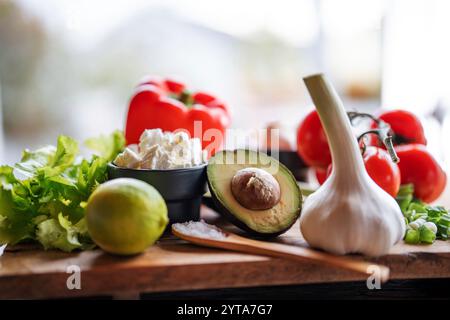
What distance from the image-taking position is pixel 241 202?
0.79 metres

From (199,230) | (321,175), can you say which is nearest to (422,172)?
(321,175)

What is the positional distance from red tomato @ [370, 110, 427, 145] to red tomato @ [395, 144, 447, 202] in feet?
0.16

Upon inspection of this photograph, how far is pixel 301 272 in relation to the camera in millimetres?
683

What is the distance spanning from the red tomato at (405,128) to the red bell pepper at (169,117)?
0.37 meters

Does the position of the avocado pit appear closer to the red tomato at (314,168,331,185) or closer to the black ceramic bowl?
the black ceramic bowl

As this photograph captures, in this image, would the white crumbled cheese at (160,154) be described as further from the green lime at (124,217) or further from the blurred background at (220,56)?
the blurred background at (220,56)

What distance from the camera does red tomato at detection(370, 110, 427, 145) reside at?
3.44ft

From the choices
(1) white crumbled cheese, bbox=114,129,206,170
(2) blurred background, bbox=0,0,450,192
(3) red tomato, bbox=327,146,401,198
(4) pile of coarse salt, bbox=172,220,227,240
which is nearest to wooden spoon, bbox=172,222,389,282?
(4) pile of coarse salt, bbox=172,220,227,240

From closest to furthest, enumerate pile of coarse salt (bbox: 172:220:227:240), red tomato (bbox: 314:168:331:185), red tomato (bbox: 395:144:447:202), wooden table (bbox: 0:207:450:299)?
wooden table (bbox: 0:207:450:299) < pile of coarse salt (bbox: 172:220:227:240) < red tomato (bbox: 395:144:447:202) < red tomato (bbox: 314:168:331:185)

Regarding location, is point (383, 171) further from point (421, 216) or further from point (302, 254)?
point (302, 254)

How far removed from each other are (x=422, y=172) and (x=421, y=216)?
169 millimetres

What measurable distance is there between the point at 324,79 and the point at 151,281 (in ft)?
1.28

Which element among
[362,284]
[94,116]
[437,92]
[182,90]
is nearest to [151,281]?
[362,284]

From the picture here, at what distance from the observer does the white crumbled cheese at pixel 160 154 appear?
806 mm
